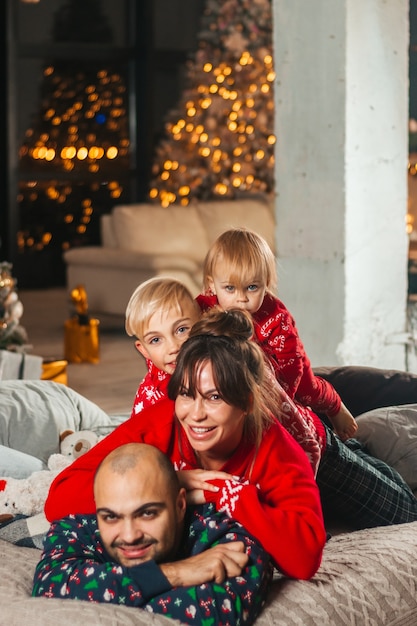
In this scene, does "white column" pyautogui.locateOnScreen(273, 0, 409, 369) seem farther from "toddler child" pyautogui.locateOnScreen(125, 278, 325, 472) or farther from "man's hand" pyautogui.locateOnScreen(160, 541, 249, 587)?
"man's hand" pyautogui.locateOnScreen(160, 541, 249, 587)

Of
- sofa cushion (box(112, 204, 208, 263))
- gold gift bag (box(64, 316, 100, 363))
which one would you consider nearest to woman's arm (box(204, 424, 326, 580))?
gold gift bag (box(64, 316, 100, 363))

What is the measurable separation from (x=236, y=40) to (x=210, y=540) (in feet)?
30.5

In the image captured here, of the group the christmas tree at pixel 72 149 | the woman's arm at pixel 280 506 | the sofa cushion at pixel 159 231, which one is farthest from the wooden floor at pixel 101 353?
the woman's arm at pixel 280 506

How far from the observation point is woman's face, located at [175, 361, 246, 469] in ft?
7.68

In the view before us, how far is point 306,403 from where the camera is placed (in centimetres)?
326

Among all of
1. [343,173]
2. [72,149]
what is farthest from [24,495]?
[72,149]

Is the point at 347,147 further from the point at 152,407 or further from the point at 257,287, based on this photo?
the point at 152,407

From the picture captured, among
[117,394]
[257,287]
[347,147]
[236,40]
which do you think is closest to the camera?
[257,287]

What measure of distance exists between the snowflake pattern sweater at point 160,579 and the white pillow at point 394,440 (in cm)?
130

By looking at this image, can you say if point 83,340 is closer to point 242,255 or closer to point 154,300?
point 242,255

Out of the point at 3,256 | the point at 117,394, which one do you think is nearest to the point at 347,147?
the point at 117,394

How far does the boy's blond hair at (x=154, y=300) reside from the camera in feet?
9.11

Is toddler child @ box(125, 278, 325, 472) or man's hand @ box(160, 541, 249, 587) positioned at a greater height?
toddler child @ box(125, 278, 325, 472)

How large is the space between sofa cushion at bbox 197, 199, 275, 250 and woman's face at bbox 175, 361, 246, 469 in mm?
7122
